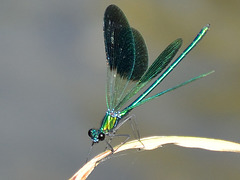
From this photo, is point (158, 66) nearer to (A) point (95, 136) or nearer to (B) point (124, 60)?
(B) point (124, 60)

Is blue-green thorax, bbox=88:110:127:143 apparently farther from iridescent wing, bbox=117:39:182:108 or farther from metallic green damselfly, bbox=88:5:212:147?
iridescent wing, bbox=117:39:182:108

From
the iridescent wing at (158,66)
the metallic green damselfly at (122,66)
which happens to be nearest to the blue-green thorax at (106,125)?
the metallic green damselfly at (122,66)

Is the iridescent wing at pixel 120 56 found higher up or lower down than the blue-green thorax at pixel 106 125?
higher up

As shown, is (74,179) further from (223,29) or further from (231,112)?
(223,29)

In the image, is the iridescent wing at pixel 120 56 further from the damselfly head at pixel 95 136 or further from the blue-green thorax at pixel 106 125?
the damselfly head at pixel 95 136

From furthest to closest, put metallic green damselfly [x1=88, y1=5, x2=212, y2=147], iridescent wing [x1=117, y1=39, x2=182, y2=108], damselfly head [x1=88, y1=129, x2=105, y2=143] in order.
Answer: iridescent wing [x1=117, y1=39, x2=182, y2=108], metallic green damselfly [x1=88, y1=5, x2=212, y2=147], damselfly head [x1=88, y1=129, x2=105, y2=143]

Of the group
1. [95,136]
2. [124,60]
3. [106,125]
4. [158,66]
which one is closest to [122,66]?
[124,60]

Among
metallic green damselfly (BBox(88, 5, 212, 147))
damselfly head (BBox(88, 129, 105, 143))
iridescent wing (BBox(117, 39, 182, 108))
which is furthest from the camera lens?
iridescent wing (BBox(117, 39, 182, 108))

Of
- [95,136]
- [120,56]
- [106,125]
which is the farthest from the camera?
[120,56]

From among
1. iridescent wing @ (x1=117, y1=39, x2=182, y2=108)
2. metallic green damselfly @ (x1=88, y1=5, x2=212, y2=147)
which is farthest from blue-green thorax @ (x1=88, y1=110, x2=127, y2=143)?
iridescent wing @ (x1=117, y1=39, x2=182, y2=108)

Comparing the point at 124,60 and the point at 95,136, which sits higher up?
the point at 124,60

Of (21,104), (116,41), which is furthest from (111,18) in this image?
(21,104)

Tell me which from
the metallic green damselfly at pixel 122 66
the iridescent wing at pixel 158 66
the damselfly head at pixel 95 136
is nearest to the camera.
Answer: the damselfly head at pixel 95 136
